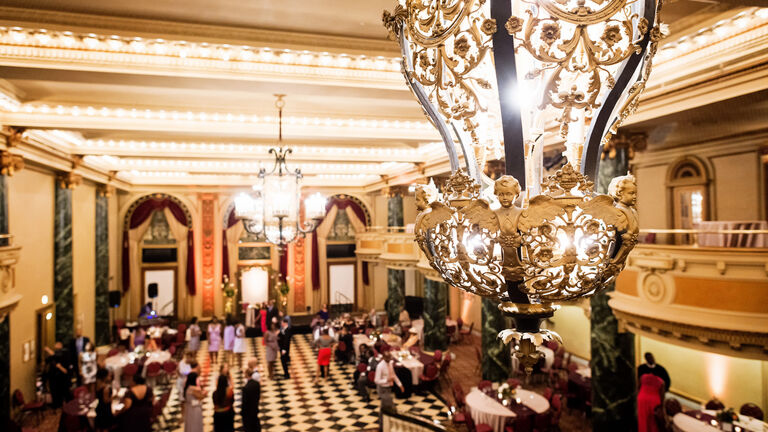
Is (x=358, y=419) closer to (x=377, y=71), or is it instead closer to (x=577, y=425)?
(x=577, y=425)

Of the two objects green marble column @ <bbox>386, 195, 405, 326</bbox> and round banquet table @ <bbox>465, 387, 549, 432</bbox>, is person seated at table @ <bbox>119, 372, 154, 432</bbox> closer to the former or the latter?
round banquet table @ <bbox>465, 387, 549, 432</bbox>

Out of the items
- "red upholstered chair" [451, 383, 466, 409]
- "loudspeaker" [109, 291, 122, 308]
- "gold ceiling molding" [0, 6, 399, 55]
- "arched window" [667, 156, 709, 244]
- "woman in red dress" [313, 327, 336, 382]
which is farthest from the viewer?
"loudspeaker" [109, 291, 122, 308]

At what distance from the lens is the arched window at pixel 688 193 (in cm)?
842

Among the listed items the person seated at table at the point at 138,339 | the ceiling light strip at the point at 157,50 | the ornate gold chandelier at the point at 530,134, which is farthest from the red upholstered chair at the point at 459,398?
the person seated at table at the point at 138,339

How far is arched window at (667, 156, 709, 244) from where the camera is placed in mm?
8422

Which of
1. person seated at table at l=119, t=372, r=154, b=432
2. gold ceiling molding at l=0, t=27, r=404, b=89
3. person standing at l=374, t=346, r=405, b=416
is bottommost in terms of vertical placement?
person standing at l=374, t=346, r=405, b=416

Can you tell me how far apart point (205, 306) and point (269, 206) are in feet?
43.1

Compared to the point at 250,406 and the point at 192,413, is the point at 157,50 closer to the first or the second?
the point at 250,406

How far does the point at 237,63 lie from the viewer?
433 centimetres

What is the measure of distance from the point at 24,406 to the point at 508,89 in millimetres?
10055

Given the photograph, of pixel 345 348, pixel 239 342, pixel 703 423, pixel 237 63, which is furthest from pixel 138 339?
pixel 703 423

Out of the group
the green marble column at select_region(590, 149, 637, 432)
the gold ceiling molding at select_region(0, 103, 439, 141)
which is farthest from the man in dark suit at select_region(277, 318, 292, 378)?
the green marble column at select_region(590, 149, 637, 432)

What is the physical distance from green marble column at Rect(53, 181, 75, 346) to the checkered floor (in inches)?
108

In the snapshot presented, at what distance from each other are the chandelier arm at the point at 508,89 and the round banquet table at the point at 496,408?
Answer: 22.2 feet
